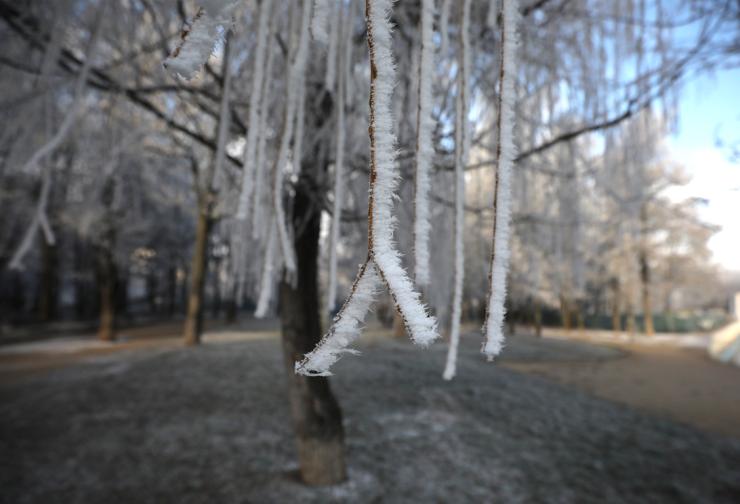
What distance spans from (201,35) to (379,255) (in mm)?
301

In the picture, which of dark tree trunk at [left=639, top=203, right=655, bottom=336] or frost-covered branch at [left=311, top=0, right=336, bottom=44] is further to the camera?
dark tree trunk at [left=639, top=203, right=655, bottom=336]

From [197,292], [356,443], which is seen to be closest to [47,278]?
[197,292]

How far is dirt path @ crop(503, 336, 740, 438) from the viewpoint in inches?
272

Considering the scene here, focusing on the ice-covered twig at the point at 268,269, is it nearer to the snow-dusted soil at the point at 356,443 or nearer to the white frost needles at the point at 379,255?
the white frost needles at the point at 379,255

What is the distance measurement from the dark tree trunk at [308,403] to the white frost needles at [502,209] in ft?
9.19

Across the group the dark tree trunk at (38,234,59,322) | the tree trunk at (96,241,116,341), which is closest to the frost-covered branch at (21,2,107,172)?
the tree trunk at (96,241,116,341)

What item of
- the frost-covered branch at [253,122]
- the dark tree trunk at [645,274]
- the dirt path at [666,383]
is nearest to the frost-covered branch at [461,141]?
the frost-covered branch at [253,122]

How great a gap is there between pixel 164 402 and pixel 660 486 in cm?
530

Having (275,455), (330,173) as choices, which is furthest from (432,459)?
(330,173)

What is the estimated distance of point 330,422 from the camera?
3.38 m

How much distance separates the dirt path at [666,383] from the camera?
6918 millimetres

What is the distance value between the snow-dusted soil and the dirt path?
1.37 m

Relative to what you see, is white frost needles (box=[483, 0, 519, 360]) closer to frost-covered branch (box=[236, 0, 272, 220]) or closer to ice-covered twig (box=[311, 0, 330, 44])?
ice-covered twig (box=[311, 0, 330, 44])

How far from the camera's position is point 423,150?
50 centimetres
